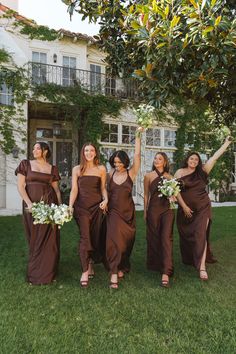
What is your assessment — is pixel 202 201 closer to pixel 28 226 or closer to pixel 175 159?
pixel 28 226

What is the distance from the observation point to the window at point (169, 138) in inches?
637

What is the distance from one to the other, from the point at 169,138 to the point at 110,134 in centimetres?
307

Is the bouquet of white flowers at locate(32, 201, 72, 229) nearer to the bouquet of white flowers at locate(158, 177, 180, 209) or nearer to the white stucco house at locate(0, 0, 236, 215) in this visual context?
A: the bouquet of white flowers at locate(158, 177, 180, 209)

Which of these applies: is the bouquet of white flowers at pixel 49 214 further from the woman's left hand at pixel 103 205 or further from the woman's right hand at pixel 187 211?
the woman's right hand at pixel 187 211

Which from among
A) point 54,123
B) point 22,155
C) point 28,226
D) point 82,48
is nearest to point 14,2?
point 82,48

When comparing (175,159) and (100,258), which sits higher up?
(175,159)

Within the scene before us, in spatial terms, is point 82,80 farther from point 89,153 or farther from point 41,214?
point 41,214

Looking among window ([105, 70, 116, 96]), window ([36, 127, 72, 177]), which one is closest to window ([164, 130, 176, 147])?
window ([105, 70, 116, 96])

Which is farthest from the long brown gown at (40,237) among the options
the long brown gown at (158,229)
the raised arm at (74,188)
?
the long brown gown at (158,229)

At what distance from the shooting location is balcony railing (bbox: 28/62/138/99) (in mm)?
13516

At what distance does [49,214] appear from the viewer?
174 inches

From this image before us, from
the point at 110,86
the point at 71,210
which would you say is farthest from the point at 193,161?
the point at 110,86

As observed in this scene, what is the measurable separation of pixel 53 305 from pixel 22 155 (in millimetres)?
9862

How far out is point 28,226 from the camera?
193 inches
